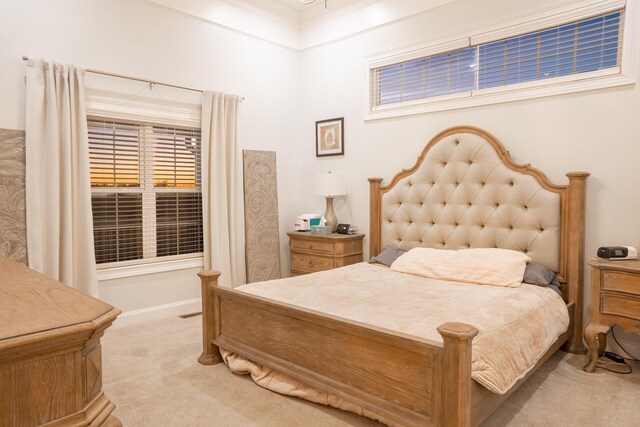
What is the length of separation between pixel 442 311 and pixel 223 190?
8.56ft

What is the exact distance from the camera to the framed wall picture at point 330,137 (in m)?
4.68

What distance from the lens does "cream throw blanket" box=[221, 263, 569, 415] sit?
1.97 meters

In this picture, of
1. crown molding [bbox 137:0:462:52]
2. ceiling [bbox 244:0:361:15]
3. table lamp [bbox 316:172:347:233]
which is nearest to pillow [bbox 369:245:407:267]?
table lamp [bbox 316:172:347:233]

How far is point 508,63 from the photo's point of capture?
3555 millimetres

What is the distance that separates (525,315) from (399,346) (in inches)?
36.4

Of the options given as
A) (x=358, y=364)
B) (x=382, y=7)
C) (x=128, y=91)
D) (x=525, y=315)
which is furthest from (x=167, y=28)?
(x=525, y=315)

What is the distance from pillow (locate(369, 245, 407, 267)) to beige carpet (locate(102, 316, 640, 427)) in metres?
1.40

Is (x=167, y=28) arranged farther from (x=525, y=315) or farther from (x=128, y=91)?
(x=525, y=315)

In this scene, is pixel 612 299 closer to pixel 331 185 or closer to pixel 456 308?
pixel 456 308

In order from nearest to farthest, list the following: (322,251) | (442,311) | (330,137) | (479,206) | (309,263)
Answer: (442,311) < (479,206) < (322,251) < (309,263) < (330,137)

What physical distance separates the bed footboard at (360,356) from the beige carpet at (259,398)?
6.8 inches

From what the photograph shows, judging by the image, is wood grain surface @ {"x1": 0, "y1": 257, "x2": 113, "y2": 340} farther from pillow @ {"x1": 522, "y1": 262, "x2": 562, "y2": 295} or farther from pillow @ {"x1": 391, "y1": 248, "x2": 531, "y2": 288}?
pillow @ {"x1": 522, "y1": 262, "x2": 562, "y2": 295}

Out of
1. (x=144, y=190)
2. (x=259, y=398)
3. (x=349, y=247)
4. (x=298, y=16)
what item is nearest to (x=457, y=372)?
(x=259, y=398)

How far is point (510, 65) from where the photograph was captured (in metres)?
3.55
